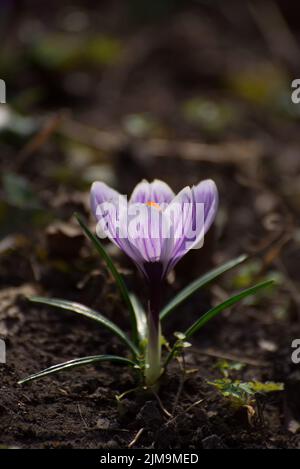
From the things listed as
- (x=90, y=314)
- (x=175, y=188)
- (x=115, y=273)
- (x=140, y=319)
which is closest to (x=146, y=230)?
(x=115, y=273)

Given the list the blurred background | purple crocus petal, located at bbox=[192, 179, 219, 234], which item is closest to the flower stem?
purple crocus petal, located at bbox=[192, 179, 219, 234]

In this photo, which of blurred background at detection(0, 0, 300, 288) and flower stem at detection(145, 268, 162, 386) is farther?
blurred background at detection(0, 0, 300, 288)

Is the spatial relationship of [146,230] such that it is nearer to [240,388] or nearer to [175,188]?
[240,388]

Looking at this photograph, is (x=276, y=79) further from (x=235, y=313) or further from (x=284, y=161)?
(x=235, y=313)

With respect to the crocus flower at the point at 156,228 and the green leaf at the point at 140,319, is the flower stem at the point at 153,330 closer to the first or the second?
the crocus flower at the point at 156,228

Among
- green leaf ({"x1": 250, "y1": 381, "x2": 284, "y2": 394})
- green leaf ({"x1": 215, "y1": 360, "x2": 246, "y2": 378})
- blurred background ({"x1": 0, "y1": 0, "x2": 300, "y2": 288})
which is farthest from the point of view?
blurred background ({"x1": 0, "y1": 0, "x2": 300, "y2": 288})

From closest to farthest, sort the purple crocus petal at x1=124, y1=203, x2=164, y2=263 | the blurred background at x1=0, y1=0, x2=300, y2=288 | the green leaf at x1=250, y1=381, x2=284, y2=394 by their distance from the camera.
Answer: the purple crocus petal at x1=124, y1=203, x2=164, y2=263 < the green leaf at x1=250, y1=381, x2=284, y2=394 < the blurred background at x1=0, y1=0, x2=300, y2=288

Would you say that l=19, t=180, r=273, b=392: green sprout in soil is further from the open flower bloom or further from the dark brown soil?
the dark brown soil
